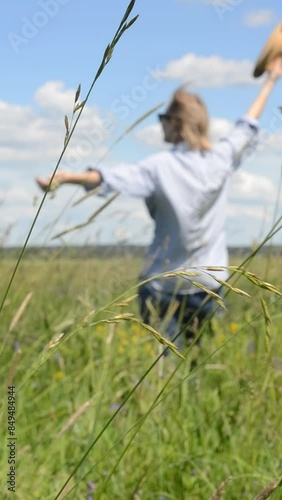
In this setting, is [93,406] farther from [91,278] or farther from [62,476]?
[91,278]

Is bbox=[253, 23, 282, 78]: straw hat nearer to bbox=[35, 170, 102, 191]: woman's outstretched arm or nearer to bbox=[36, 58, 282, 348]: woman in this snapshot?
bbox=[35, 170, 102, 191]: woman's outstretched arm

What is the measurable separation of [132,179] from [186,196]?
36 centimetres

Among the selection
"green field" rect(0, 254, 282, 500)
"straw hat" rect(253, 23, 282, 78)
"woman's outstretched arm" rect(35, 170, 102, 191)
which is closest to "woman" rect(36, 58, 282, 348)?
"woman's outstretched arm" rect(35, 170, 102, 191)

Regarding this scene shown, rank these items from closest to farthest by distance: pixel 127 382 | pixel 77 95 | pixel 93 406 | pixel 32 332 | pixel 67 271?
pixel 77 95
pixel 93 406
pixel 127 382
pixel 32 332
pixel 67 271

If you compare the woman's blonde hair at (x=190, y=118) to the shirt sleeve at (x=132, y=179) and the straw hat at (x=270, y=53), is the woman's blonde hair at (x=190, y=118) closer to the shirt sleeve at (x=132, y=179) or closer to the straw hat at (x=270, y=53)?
the shirt sleeve at (x=132, y=179)

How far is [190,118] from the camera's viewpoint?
5.25m

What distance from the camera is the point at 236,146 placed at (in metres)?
5.05

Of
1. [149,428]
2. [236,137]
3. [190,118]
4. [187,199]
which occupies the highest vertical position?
[190,118]

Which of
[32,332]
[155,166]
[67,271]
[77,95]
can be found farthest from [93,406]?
[67,271]

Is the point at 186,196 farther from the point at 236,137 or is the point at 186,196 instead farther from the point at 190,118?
the point at 190,118

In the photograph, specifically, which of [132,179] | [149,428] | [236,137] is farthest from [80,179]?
[149,428]

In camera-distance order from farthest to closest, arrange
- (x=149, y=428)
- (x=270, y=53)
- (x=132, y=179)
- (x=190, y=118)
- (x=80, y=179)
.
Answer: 1. (x=190, y=118)
2. (x=132, y=179)
3. (x=80, y=179)
4. (x=149, y=428)
5. (x=270, y=53)

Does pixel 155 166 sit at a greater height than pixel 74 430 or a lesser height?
greater

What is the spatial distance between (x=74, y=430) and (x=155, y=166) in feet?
8.60
